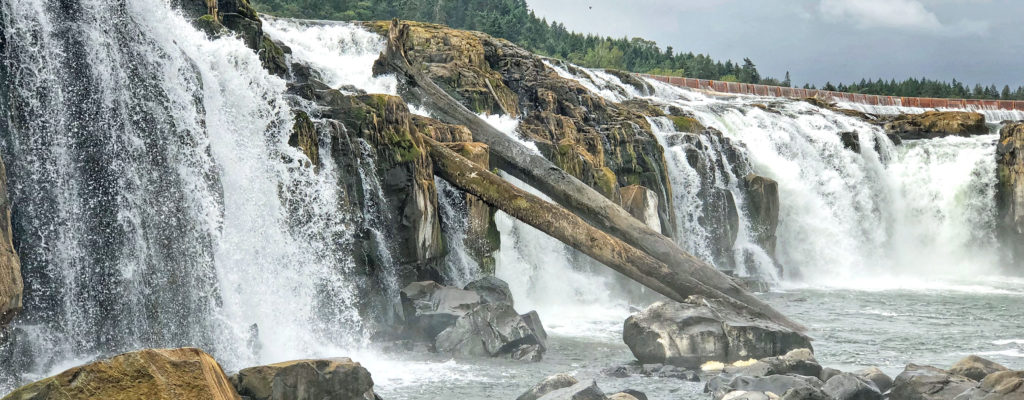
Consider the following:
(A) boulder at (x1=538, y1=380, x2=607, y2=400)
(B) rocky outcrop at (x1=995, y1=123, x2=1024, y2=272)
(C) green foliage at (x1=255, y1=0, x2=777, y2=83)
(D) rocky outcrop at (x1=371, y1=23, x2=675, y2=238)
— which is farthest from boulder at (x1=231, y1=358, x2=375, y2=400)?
(C) green foliage at (x1=255, y1=0, x2=777, y2=83)

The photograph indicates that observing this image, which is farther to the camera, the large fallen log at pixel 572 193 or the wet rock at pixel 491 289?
the wet rock at pixel 491 289

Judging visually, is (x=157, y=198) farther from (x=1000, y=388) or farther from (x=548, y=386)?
(x=1000, y=388)

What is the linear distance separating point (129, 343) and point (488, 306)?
5875mm

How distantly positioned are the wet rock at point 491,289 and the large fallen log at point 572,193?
202 cm

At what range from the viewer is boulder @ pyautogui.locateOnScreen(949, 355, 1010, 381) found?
39.8ft

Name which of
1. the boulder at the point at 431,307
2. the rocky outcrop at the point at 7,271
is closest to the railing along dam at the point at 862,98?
the boulder at the point at 431,307

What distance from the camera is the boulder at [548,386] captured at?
11.1 meters

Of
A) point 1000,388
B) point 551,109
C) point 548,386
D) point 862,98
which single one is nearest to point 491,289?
point 548,386

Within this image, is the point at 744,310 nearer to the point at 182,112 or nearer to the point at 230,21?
the point at 182,112

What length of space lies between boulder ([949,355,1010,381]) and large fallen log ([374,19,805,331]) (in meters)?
3.81

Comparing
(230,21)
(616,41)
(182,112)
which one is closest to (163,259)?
(182,112)

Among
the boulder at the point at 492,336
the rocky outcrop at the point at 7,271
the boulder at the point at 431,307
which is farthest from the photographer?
the boulder at the point at 431,307

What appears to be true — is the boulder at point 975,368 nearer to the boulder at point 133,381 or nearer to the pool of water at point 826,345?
the pool of water at point 826,345

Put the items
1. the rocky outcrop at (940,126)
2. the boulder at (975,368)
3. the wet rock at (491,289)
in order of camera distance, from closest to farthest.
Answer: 1. the boulder at (975,368)
2. the wet rock at (491,289)
3. the rocky outcrop at (940,126)
